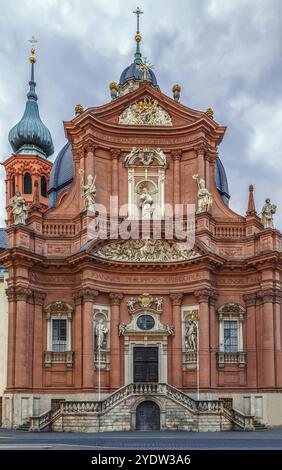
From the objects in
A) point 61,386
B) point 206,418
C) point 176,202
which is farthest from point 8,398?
point 176,202

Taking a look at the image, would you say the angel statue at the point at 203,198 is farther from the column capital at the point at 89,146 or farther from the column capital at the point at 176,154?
the column capital at the point at 89,146

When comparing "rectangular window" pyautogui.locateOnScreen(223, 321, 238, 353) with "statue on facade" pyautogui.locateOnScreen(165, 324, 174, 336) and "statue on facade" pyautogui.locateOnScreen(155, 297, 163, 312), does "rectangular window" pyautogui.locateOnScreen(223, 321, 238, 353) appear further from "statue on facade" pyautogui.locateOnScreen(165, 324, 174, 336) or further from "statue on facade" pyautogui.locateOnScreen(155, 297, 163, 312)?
"statue on facade" pyautogui.locateOnScreen(155, 297, 163, 312)

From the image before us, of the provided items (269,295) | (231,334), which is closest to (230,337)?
(231,334)

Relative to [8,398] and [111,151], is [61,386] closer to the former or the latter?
[8,398]

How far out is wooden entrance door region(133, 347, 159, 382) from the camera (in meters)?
39.7

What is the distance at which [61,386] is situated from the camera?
127 feet

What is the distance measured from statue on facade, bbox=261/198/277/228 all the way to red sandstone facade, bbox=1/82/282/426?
19.3 inches

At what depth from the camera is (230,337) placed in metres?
40.3

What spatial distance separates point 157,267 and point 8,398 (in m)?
10.7

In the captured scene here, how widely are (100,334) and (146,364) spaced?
321 cm

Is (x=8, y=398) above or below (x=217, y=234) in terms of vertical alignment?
below

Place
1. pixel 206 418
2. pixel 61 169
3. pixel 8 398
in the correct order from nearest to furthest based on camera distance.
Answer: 1. pixel 206 418
2. pixel 8 398
3. pixel 61 169

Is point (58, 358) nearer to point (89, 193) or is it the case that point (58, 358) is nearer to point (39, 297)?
point (39, 297)

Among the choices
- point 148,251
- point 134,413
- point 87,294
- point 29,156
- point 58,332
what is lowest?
point 134,413
